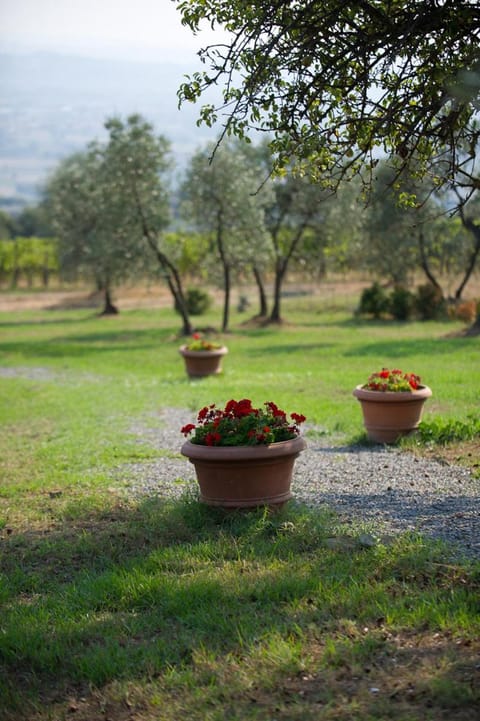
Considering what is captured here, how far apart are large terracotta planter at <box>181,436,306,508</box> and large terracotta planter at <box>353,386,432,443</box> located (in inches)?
129

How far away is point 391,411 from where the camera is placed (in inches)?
370

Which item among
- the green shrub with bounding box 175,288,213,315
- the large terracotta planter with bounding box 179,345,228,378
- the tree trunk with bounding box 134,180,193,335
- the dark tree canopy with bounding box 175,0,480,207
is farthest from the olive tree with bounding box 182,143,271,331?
the dark tree canopy with bounding box 175,0,480,207

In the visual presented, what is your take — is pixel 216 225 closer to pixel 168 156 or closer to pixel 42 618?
pixel 168 156

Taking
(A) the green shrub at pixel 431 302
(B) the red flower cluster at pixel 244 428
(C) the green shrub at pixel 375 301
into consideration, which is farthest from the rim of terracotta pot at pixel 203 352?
(C) the green shrub at pixel 375 301

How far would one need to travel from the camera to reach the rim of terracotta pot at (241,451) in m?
5.90

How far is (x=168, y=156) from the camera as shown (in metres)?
29.1

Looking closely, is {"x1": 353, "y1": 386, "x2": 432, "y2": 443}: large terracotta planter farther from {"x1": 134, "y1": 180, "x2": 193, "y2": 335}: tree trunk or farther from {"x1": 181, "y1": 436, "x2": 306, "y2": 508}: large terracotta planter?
{"x1": 134, "y1": 180, "x2": 193, "y2": 335}: tree trunk

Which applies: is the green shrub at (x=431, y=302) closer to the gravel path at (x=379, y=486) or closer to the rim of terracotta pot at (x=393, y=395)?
the gravel path at (x=379, y=486)

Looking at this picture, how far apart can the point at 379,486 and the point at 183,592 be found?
3.03m

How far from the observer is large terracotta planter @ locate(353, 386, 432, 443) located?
9266 millimetres

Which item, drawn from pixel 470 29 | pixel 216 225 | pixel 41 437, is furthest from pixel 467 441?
pixel 216 225

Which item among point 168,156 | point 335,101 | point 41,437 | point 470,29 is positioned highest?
point 168,156

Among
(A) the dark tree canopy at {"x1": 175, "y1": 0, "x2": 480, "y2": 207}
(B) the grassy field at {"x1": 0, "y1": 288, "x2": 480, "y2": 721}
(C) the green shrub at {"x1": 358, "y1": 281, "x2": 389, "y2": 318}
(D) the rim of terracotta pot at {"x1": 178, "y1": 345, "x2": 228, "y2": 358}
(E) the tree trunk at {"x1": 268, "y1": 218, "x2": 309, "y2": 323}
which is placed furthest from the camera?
(C) the green shrub at {"x1": 358, "y1": 281, "x2": 389, "y2": 318}

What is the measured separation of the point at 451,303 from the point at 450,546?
1097 inches
